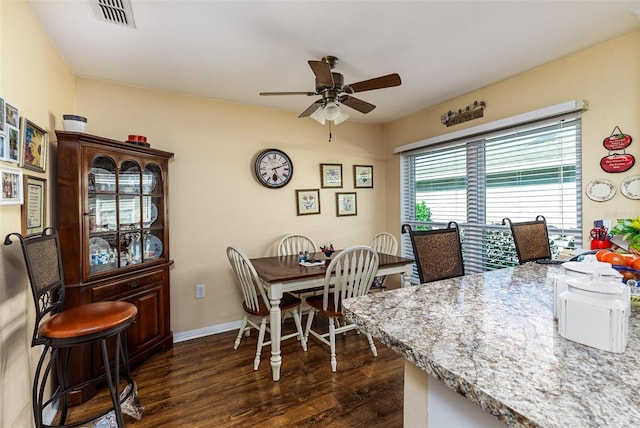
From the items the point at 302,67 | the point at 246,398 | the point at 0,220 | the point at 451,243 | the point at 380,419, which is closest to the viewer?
the point at 0,220

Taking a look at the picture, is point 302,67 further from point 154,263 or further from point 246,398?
point 246,398

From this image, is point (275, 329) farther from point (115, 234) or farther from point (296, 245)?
point (115, 234)

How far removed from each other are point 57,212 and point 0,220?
697 mm

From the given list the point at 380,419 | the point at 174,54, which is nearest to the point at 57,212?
the point at 174,54

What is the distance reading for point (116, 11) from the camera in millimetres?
1667

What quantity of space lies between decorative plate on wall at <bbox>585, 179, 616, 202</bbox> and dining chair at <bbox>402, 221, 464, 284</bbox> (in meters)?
1.32

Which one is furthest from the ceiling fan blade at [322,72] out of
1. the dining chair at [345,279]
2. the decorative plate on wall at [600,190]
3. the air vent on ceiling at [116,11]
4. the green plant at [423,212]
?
the green plant at [423,212]

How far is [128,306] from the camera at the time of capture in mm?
1639

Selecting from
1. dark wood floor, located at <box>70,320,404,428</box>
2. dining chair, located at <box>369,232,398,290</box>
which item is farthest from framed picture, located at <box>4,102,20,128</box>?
dining chair, located at <box>369,232,398,290</box>

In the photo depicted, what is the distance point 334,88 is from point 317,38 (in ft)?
1.08

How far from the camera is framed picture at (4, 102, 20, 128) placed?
1374mm

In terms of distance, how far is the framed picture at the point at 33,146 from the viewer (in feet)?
5.06

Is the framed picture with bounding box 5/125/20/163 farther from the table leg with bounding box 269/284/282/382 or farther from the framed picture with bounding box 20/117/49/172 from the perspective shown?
the table leg with bounding box 269/284/282/382

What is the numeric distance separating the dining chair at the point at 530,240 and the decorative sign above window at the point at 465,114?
1.34 metres
